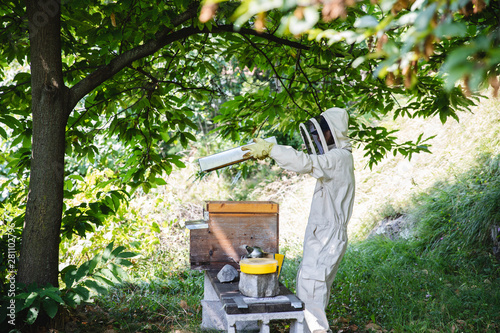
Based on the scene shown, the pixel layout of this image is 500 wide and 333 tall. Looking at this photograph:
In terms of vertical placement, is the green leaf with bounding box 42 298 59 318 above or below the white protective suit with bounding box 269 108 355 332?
below

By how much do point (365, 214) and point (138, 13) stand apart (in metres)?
5.42

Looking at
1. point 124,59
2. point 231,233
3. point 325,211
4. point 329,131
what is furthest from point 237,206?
point 124,59

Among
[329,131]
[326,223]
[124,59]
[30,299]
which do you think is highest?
[124,59]

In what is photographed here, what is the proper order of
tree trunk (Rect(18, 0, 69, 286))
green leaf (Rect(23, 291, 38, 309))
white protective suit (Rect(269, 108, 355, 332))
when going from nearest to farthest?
1. green leaf (Rect(23, 291, 38, 309))
2. tree trunk (Rect(18, 0, 69, 286))
3. white protective suit (Rect(269, 108, 355, 332))

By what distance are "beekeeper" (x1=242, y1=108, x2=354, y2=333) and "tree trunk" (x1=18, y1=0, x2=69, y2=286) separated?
139 centimetres

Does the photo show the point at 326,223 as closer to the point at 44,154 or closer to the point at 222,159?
the point at 222,159

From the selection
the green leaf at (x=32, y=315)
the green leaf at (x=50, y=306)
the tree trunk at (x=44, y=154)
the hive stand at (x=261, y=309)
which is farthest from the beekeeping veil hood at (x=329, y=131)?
the green leaf at (x=32, y=315)

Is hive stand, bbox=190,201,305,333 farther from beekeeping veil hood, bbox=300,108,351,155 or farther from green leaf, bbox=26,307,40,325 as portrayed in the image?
green leaf, bbox=26,307,40,325

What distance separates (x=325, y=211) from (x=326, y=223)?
0.09 meters

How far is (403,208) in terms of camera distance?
6.71 meters

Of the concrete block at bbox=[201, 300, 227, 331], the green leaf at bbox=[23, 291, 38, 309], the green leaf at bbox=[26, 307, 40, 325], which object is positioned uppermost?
the green leaf at bbox=[23, 291, 38, 309]

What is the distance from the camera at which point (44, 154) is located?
285cm

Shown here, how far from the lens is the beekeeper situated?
292 centimetres

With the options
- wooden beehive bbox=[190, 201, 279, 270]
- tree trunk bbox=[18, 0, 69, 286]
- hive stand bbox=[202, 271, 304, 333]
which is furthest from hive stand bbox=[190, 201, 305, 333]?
tree trunk bbox=[18, 0, 69, 286]
